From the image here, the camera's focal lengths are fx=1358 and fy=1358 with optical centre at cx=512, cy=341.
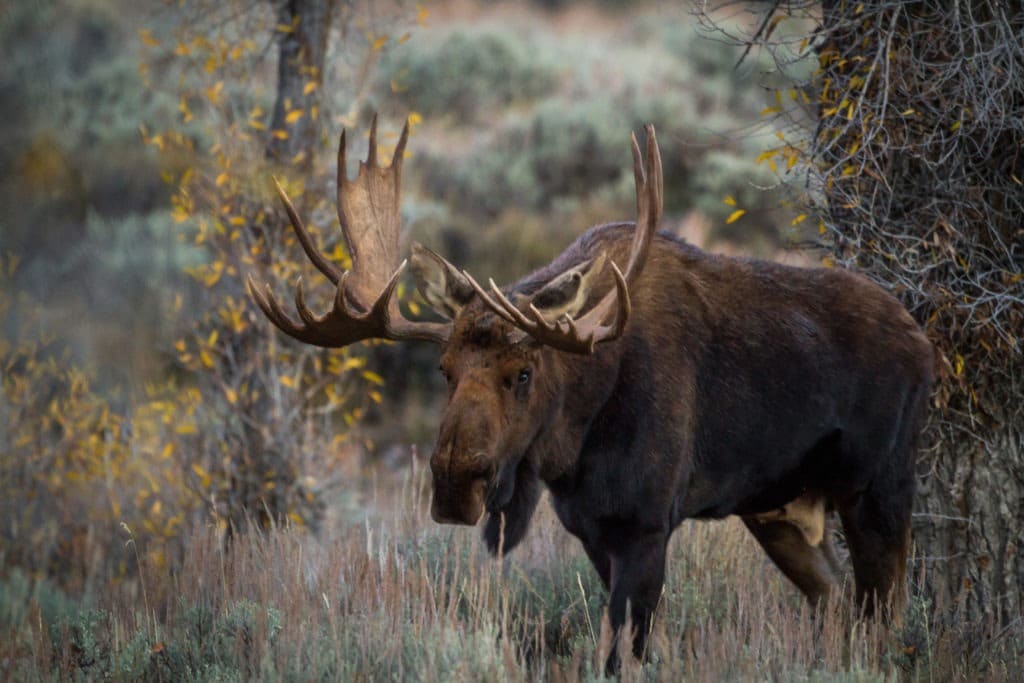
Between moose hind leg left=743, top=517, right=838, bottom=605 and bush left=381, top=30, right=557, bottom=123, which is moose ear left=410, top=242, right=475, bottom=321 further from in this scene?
bush left=381, top=30, right=557, bottom=123

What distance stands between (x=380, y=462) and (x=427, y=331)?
9.03 m

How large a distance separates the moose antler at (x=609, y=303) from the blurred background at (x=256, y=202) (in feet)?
4.08

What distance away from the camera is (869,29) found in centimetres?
636

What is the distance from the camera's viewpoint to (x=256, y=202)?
8.80 metres

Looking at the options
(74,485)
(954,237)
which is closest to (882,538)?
(954,237)

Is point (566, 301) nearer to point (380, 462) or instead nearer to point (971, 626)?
point (971, 626)

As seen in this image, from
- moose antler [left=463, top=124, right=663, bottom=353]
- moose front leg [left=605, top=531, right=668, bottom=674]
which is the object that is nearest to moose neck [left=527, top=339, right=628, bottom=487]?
moose antler [left=463, top=124, right=663, bottom=353]

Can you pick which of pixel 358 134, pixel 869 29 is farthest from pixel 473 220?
pixel 869 29

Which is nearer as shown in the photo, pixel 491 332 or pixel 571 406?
pixel 491 332

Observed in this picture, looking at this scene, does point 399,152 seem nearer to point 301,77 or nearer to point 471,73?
point 301,77

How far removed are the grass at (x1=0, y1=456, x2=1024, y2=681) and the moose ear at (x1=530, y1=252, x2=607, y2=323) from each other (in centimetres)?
100

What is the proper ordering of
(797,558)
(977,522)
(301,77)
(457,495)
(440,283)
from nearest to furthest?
(457,495), (440,283), (797,558), (977,522), (301,77)

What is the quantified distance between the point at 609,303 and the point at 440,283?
0.64m

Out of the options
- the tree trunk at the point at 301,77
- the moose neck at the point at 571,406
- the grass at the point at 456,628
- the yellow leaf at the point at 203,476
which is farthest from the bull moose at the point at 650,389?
the yellow leaf at the point at 203,476
